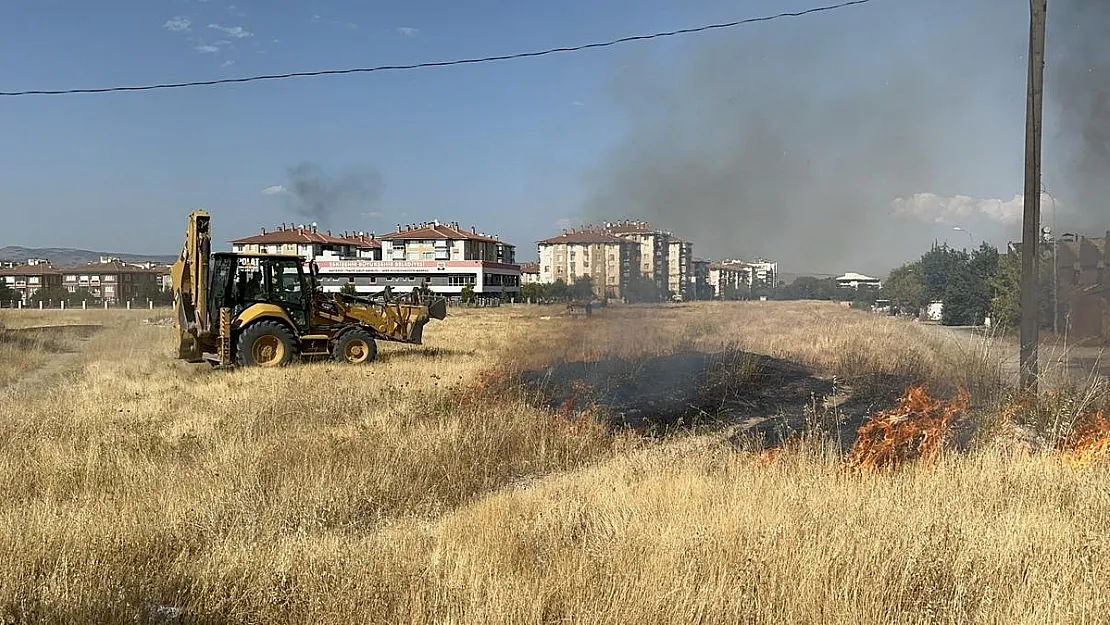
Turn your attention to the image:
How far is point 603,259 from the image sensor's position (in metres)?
14.7

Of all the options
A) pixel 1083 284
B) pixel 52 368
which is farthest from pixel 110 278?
pixel 1083 284

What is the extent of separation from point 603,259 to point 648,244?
0.84m

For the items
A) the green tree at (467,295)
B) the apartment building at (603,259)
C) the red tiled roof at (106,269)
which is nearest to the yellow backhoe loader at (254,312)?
the apartment building at (603,259)

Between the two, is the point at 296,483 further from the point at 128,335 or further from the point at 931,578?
the point at 128,335

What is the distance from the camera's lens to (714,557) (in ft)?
16.5

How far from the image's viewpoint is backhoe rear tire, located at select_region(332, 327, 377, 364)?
1728 cm

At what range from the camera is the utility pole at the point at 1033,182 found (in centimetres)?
977

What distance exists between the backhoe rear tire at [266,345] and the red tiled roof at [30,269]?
111m

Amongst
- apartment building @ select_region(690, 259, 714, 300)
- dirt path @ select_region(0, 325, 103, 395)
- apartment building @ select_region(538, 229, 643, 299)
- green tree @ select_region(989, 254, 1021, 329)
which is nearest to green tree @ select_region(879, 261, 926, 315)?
green tree @ select_region(989, 254, 1021, 329)

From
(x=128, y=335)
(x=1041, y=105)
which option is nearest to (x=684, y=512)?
(x=1041, y=105)

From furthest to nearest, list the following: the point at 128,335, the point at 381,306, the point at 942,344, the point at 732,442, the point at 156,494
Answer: the point at 128,335, the point at 381,306, the point at 942,344, the point at 732,442, the point at 156,494

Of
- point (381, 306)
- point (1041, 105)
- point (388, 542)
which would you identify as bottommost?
point (388, 542)

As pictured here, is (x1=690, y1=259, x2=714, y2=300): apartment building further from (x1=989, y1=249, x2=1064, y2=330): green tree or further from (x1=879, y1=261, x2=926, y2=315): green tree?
(x1=879, y1=261, x2=926, y2=315): green tree

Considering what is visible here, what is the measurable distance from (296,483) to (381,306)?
12.0 meters
